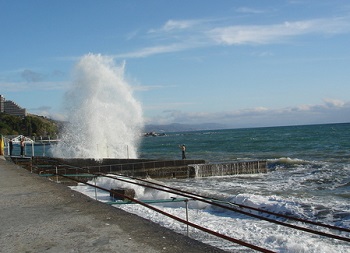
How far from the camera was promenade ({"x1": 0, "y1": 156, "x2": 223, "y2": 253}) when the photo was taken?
4.55 metres

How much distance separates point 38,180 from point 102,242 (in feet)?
21.9

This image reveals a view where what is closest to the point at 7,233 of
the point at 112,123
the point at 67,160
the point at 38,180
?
the point at 38,180

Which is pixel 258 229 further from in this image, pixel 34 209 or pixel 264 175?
pixel 264 175

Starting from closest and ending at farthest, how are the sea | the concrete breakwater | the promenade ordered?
the promenade, the sea, the concrete breakwater

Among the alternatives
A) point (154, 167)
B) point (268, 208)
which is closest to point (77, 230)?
point (268, 208)

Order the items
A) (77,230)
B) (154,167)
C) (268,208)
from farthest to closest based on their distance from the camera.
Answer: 1. (154,167)
2. (268,208)
3. (77,230)

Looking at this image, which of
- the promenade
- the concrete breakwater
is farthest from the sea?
the promenade

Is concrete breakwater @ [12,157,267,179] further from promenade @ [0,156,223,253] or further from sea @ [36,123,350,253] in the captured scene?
promenade @ [0,156,223,253]

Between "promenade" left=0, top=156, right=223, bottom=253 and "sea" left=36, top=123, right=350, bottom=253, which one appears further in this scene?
"sea" left=36, top=123, right=350, bottom=253

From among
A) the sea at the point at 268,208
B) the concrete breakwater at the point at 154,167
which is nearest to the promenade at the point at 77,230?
the sea at the point at 268,208

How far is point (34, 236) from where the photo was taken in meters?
5.14

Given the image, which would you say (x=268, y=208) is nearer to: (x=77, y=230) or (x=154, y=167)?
(x=77, y=230)

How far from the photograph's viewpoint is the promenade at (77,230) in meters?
4.55

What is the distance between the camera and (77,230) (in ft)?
17.3
